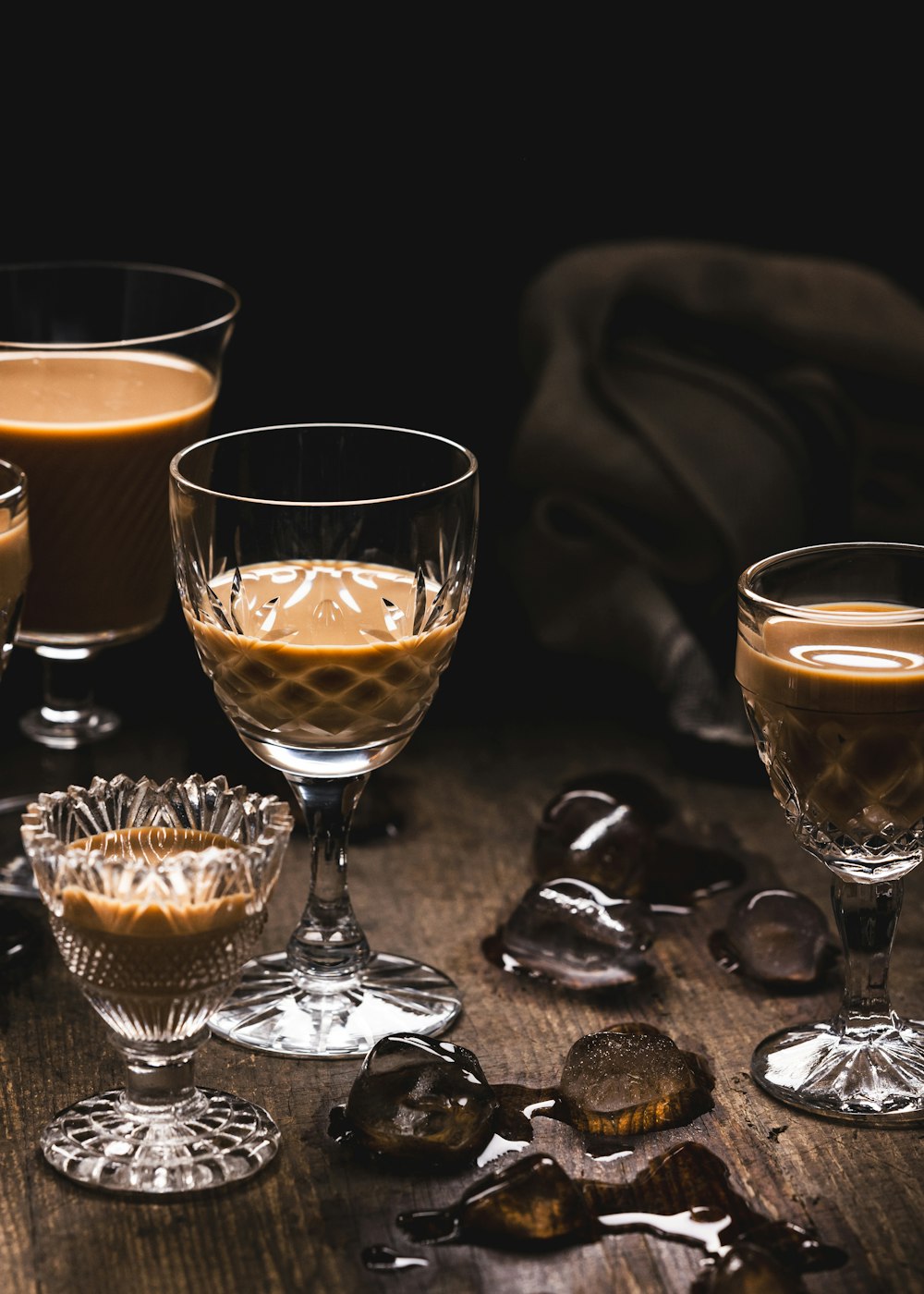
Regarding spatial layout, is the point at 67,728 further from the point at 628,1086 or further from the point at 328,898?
the point at 628,1086

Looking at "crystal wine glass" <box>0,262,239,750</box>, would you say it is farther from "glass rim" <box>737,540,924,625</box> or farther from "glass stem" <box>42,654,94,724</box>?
"glass rim" <box>737,540,924,625</box>

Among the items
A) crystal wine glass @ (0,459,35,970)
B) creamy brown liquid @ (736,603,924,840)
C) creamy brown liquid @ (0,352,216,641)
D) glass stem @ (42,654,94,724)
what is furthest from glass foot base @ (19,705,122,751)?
creamy brown liquid @ (736,603,924,840)

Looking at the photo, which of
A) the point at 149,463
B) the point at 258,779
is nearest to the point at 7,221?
the point at 149,463

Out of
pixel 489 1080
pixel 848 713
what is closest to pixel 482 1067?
pixel 489 1080

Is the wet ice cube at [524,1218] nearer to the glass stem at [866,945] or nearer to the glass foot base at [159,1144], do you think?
the glass foot base at [159,1144]

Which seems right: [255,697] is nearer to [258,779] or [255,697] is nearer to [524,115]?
[258,779]

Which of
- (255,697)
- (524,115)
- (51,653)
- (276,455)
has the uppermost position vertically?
(524,115)
